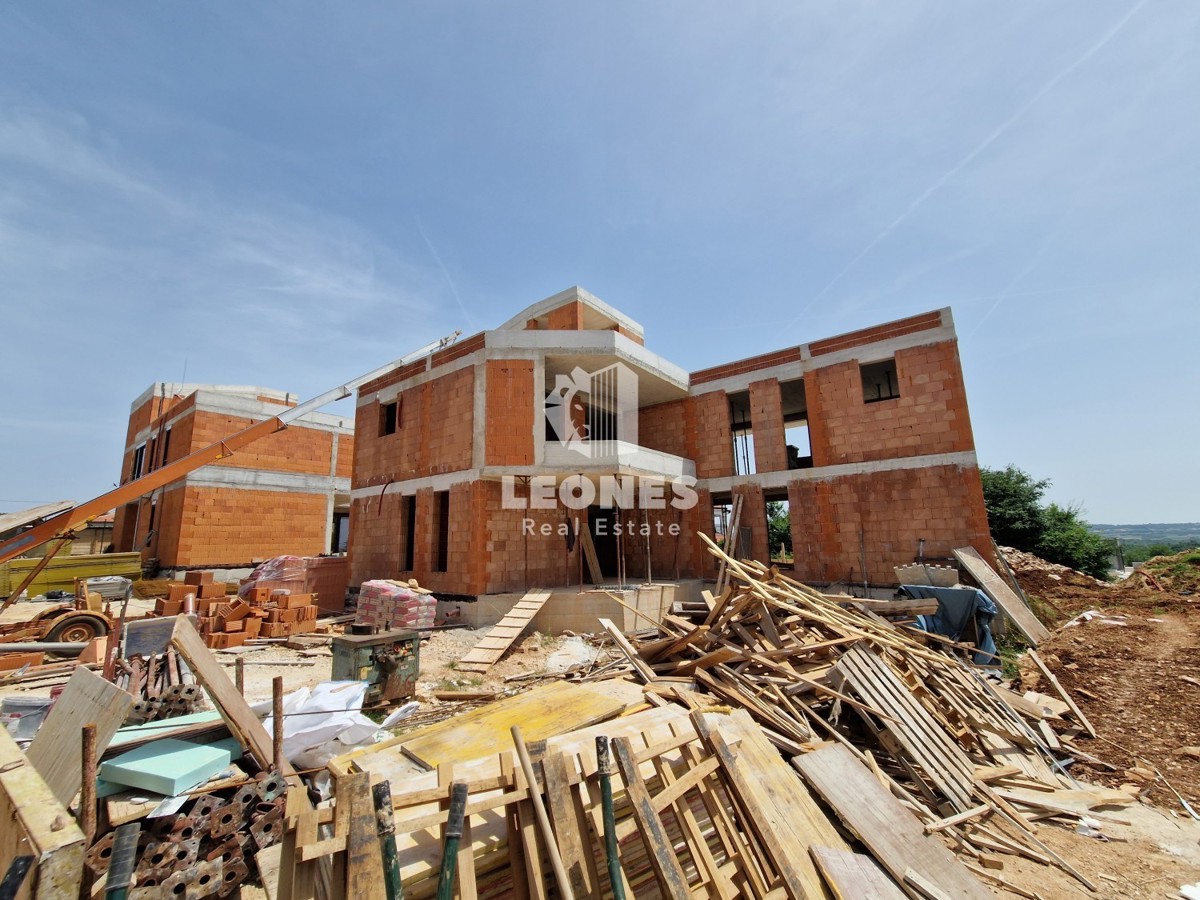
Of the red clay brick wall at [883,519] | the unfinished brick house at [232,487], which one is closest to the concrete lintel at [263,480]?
the unfinished brick house at [232,487]

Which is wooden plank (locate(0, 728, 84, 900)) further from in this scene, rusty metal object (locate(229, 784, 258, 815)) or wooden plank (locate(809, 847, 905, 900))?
wooden plank (locate(809, 847, 905, 900))

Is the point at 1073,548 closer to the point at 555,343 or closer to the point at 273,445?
the point at 555,343

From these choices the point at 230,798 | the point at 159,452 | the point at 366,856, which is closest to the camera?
the point at 366,856

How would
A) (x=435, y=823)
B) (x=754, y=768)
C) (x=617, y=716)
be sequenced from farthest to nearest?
(x=617, y=716) → (x=754, y=768) → (x=435, y=823)

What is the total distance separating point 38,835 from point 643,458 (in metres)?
12.2

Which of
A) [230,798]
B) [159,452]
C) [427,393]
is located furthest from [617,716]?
[159,452]

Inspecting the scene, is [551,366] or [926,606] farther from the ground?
[551,366]

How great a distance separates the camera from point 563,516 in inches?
565

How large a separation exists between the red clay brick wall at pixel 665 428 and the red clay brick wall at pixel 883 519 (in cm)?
398

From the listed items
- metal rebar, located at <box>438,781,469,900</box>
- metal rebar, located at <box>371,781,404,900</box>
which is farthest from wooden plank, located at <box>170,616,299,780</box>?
metal rebar, located at <box>438,781,469,900</box>

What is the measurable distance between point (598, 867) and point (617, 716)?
187cm

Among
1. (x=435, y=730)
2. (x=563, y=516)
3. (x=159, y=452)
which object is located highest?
(x=159, y=452)

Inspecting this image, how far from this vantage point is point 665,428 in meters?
17.6

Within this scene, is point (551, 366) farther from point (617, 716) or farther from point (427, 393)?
point (617, 716)
